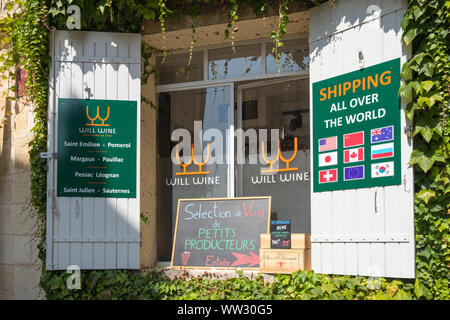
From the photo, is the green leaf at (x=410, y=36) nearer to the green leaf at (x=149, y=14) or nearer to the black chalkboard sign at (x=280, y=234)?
the black chalkboard sign at (x=280, y=234)

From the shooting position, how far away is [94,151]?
5832 millimetres

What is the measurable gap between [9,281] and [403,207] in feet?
14.8

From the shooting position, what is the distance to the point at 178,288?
18.4ft

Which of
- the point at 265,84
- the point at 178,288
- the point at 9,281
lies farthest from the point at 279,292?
the point at 9,281

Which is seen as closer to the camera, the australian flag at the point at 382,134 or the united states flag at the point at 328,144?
the australian flag at the point at 382,134

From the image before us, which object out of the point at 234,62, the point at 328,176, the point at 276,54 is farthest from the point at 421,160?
the point at 234,62

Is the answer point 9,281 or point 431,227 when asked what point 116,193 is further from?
point 431,227

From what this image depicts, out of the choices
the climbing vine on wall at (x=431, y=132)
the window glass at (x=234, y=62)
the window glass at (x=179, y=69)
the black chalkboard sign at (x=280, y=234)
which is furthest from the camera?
the window glass at (x=179, y=69)

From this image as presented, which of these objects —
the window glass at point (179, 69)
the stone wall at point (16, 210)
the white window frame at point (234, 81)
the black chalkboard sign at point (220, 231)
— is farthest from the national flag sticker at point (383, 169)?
the stone wall at point (16, 210)

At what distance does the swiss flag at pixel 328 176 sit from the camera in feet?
16.7

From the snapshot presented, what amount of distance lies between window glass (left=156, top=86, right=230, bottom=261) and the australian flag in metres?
1.86

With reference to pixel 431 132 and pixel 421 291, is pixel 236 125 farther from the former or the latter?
pixel 421 291

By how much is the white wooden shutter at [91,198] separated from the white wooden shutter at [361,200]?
1921 millimetres

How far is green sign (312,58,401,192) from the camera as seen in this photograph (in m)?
4.68
